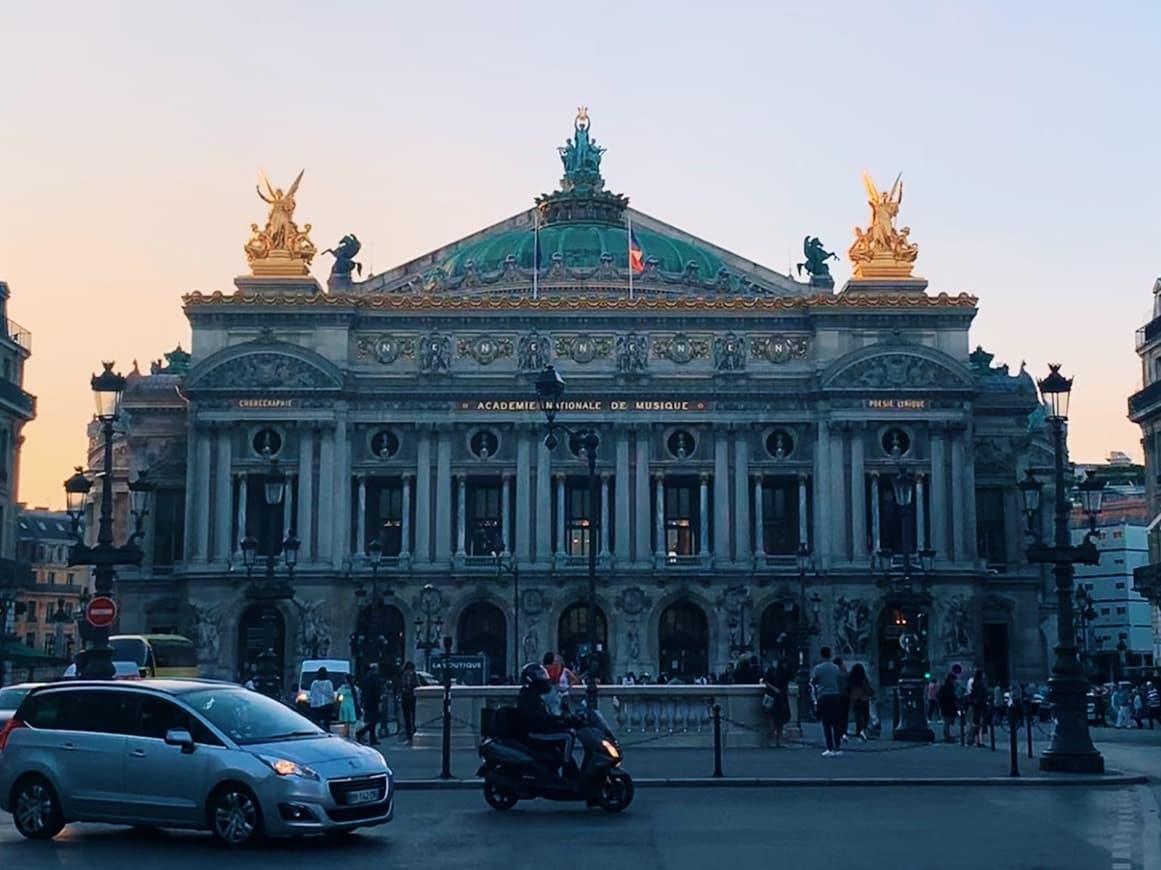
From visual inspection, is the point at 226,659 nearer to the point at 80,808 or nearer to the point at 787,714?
the point at 787,714

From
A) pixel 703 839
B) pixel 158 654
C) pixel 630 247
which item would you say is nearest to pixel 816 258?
pixel 630 247

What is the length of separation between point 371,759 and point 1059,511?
61.6 feet

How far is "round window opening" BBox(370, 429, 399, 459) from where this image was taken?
85.3 m

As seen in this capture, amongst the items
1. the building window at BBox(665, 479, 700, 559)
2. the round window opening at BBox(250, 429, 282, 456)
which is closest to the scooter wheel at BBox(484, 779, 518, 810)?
the building window at BBox(665, 479, 700, 559)

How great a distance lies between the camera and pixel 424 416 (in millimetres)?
84812

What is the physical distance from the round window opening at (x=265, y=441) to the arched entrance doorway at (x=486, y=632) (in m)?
12.4

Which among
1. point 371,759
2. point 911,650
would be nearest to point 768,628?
point 911,650

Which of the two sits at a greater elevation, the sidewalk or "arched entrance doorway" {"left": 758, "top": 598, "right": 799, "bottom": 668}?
"arched entrance doorway" {"left": 758, "top": 598, "right": 799, "bottom": 668}

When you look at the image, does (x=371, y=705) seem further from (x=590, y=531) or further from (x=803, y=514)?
(x=803, y=514)

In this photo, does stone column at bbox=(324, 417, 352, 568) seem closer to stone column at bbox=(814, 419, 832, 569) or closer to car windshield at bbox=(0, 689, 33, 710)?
stone column at bbox=(814, 419, 832, 569)

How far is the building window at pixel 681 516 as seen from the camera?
85.2 m

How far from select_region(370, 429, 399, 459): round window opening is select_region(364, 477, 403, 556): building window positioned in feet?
4.23

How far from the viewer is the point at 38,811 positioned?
70.3 ft

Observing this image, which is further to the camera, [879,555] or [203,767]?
[879,555]
